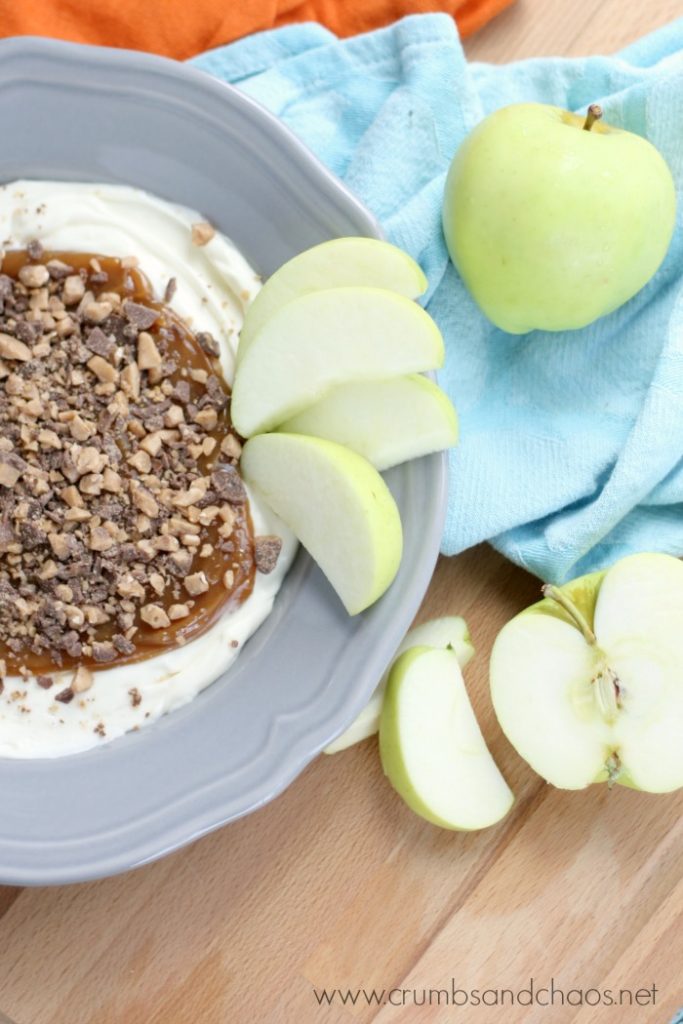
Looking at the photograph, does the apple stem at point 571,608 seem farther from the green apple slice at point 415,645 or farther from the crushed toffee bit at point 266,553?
the crushed toffee bit at point 266,553

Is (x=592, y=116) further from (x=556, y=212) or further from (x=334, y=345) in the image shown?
(x=334, y=345)

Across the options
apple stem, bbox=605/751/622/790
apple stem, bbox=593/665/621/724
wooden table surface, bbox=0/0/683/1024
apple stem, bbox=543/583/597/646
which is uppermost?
apple stem, bbox=543/583/597/646

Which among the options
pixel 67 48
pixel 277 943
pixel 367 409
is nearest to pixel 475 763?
pixel 277 943

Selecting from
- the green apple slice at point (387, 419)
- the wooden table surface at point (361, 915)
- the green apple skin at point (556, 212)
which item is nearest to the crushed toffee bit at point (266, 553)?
the green apple slice at point (387, 419)

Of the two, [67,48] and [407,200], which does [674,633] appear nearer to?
[407,200]

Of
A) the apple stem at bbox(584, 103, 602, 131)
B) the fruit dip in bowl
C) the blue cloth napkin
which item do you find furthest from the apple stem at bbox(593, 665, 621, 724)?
the apple stem at bbox(584, 103, 602, 131)

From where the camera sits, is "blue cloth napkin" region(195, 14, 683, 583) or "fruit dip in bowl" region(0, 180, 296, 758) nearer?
A: "fruit dip in bowl" region(0, 180, 296, 758)

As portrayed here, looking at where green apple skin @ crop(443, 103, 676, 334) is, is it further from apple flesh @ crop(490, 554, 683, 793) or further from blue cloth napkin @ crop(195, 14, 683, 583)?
apple flesh @ crop(490, 554, 683, 793)
